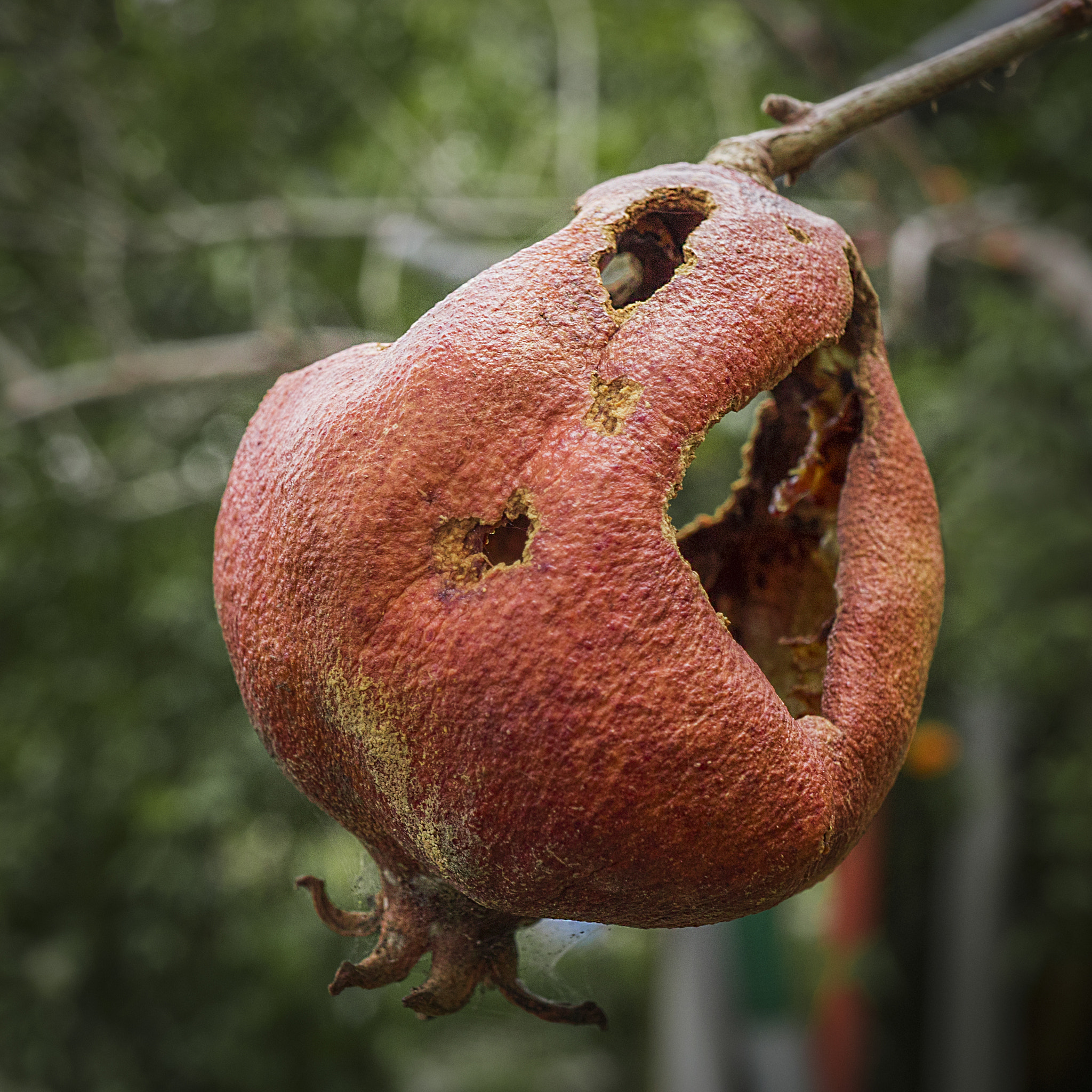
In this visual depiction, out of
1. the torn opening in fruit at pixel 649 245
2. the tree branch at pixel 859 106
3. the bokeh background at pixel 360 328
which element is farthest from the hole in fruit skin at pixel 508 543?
the bokeh background at pixel 360 328

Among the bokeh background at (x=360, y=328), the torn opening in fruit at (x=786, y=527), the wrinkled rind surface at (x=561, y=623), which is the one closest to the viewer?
the wrinkled rind surface at (x=561, y=623)

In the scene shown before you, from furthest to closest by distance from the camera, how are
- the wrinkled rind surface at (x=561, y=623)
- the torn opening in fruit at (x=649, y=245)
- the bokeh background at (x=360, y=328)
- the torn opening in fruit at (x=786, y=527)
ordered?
the bokeh background at (x=360, y=328) < the torn opening in fruit at (x=786, y=527) < the torn opening in fruit at (x=649, y=245) < the wrinkled rind surface at (x=561, y=623)

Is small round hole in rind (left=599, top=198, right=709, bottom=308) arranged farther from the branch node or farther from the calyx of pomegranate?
the branch node

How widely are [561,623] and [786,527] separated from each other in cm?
35

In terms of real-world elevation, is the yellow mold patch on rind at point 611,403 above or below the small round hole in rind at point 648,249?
below

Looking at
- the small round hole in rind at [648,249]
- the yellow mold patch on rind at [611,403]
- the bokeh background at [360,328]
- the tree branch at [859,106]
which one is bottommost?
the bokeh background at [360,328]

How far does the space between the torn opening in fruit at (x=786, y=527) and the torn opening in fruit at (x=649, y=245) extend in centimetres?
13

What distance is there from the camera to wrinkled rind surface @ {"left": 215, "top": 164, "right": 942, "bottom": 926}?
21.3 inches

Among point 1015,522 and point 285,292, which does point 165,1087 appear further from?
point 1015,522

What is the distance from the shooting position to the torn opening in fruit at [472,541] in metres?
0.56

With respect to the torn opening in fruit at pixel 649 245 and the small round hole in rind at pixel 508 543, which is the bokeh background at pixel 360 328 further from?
the small round hole in rind at pixel 508 543

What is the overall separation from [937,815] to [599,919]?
106 inches

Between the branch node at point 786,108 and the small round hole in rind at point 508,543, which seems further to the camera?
the branch node at point 786,108

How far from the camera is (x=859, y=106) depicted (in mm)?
772
